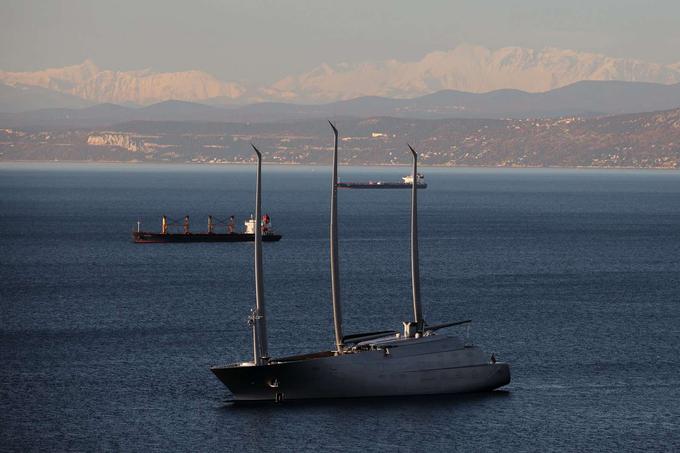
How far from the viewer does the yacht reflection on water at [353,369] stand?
263ft

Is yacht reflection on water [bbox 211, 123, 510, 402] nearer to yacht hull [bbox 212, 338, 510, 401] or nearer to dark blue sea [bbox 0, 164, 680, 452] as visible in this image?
yacht hull [bbox 212, 338, 510, 401]

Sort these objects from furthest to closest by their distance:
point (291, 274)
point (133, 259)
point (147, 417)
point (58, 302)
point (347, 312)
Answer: point (133, 259) < point (291, 274) < point (58, 302) < point (347, 312) < point (147, 417)

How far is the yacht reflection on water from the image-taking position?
263 feet

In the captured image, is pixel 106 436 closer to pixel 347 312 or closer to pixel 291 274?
pixel 347 312

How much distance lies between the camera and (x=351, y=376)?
8050 centimetres

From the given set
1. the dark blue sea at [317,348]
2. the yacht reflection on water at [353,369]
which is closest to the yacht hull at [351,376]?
the yacht reflection on water at [353,369]

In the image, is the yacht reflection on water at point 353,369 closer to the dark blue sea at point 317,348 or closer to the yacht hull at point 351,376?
the yacht hull at point 351,376

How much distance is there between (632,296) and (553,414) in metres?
58.2

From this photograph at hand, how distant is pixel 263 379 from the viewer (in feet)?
266

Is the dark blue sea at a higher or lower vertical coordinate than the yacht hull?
lower

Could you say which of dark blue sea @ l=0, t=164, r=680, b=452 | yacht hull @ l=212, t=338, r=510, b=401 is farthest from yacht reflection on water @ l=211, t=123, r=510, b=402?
dark blue sea @ l=0, t=164, r=680, b=452

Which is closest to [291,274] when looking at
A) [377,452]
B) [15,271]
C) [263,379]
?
[15,271]

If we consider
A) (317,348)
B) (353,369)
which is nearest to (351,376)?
(353,369)

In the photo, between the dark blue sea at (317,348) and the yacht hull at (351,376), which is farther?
the yacht hull at (351,376)
